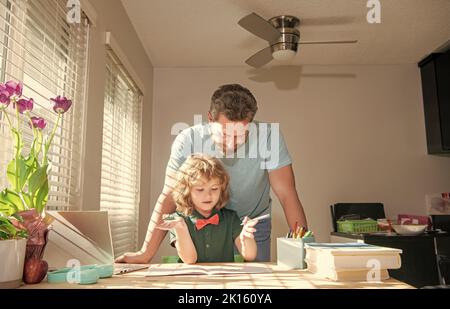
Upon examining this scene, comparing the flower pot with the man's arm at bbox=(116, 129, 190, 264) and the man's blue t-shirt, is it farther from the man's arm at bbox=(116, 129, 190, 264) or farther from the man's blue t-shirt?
the man's blue t-shirt

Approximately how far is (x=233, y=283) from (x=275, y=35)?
1057 millimetres

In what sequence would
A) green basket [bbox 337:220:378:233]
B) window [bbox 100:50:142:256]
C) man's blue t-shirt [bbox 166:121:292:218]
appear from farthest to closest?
green basket [bbox 337:220:378:233] < window [bbox 100:50:142:256] < man's blue t-shirt [bbox 166:121:292:218]

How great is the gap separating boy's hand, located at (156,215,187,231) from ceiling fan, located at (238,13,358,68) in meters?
0.65

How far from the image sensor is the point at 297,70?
1432 millimetres

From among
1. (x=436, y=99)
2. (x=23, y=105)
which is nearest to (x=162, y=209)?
(x=23, y=105)

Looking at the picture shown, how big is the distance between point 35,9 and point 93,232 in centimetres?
72

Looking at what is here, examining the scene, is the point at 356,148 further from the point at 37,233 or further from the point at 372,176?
the point at 37,233

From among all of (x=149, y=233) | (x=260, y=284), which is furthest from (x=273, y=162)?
(x=260, y=284)

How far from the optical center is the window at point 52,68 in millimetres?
1005

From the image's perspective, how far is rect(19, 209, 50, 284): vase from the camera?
753 millimetres

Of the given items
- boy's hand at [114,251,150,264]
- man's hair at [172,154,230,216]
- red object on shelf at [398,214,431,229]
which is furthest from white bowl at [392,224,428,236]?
boy's hand at [114,251,150,264]

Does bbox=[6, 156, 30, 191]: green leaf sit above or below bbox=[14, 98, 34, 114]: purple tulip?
below

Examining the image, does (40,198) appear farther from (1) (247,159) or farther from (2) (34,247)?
(1) (247,159)
